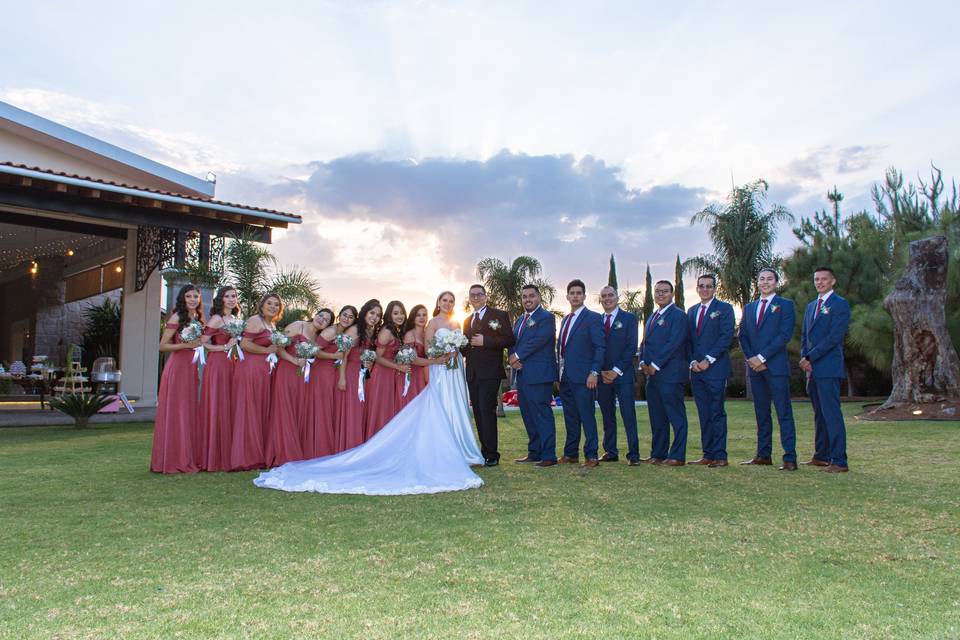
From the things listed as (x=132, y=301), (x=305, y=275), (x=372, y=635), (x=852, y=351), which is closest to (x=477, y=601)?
(x=372, y=635)

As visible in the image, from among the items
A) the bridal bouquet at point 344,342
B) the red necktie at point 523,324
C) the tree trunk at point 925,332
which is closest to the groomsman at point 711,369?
the red necktie at point 523,324

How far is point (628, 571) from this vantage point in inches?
129

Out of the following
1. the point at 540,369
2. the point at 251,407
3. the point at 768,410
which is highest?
the point at 540,369

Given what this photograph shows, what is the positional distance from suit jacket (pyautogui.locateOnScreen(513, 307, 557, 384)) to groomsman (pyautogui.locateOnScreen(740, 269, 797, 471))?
77.9 inches

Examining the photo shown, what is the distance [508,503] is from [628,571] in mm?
1864

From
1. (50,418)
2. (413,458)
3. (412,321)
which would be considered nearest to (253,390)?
(412,321)

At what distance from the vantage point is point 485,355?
7.62 m

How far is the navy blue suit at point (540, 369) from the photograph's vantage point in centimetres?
742

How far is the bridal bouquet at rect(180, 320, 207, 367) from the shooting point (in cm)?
696

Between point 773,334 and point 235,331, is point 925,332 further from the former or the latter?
point 235,331

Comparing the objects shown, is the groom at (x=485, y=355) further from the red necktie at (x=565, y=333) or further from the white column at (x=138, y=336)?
the white column at (x=138, y=336)

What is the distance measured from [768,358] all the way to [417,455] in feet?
11.8

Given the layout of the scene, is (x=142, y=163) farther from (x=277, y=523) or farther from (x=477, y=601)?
(x=477, y=601)

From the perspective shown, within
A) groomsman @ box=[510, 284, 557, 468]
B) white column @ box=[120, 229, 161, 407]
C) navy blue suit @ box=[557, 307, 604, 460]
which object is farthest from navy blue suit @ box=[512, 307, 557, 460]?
white column @ box=[120, 229, 161, 407]
